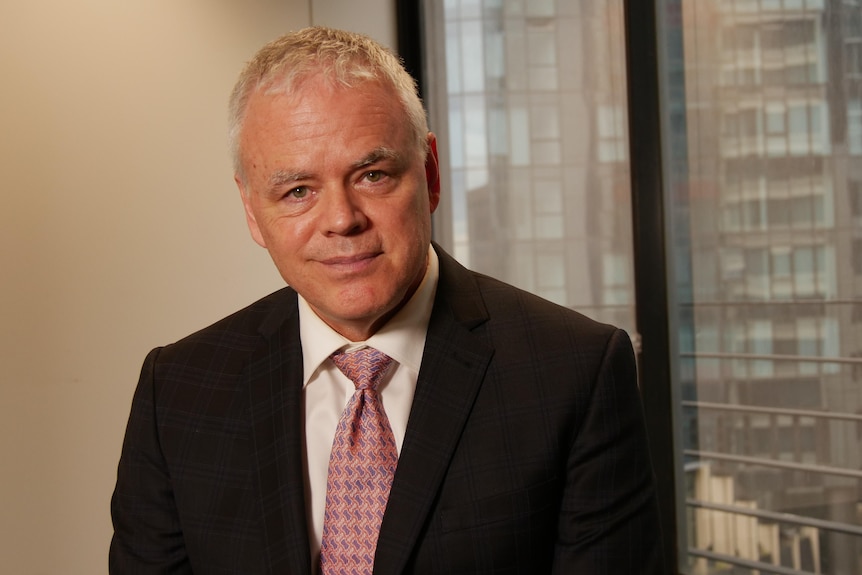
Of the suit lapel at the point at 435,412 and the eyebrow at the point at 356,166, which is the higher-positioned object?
the eyebrow at the point at 356,166

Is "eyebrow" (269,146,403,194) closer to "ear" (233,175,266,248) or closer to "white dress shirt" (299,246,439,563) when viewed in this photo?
"ear" (233,175,266,248)

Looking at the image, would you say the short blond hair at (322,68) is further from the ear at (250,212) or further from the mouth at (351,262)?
the mouth at (351,262)

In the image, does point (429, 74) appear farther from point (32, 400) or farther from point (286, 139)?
point (286, 139)

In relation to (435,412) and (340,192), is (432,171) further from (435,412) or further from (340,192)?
(435,412)

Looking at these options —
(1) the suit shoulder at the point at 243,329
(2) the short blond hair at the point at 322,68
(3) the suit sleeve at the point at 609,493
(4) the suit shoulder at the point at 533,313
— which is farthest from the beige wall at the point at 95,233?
(3) the suit sleeve at the point at 609,493

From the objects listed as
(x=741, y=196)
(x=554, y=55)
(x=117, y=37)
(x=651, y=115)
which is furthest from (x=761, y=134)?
(x=117, y=37)

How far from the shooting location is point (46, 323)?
295cm

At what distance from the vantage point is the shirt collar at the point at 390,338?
4.71 ft

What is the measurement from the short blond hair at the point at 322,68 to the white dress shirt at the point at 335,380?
26 cm

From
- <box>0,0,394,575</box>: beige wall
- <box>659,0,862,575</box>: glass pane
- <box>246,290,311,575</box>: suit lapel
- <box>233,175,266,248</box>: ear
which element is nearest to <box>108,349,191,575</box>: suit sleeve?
<box>246,290,311,575</box>: suit lapel

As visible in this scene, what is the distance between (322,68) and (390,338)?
402mm

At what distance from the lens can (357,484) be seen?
1360 mm

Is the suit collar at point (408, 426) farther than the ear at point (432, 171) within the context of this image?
No

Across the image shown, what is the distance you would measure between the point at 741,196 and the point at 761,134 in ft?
0.59
